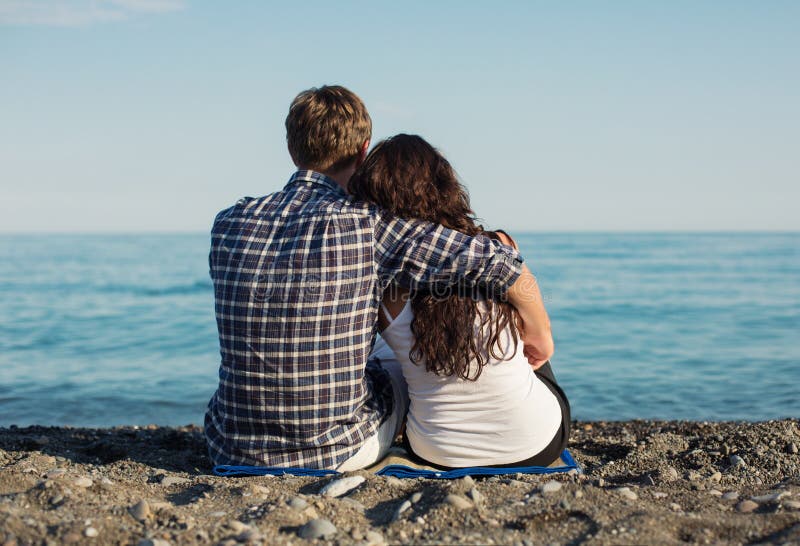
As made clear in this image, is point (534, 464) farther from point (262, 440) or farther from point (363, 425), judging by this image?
point (262, 440)

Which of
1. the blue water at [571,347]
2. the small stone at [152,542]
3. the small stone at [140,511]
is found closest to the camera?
the small stone at [152,542]

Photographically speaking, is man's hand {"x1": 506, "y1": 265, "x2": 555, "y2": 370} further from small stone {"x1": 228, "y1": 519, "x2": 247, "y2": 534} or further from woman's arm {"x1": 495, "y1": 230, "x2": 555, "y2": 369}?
small stone {"x1": 228, "y1": 519, "x2": 247, "y2": 534}

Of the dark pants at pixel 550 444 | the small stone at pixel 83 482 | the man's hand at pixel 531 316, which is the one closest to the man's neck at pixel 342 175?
the man's hand at pixel 531 316

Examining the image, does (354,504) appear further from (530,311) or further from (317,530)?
(530,311)

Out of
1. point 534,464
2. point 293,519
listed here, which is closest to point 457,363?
point 534,464

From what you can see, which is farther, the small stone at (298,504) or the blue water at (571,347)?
the blue water at (571,347)

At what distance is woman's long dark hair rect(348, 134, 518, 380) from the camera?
2.89 meters

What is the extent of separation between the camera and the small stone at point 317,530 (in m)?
2.31

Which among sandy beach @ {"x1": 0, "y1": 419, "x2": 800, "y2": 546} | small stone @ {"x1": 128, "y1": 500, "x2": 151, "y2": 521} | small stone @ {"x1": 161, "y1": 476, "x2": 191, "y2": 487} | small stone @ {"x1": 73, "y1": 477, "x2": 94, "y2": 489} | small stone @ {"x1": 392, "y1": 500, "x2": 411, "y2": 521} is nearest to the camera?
sandy beach @ {"x1": 0, "y1": 419, "x2": 800, "y2": 546}

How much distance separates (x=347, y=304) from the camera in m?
2.92

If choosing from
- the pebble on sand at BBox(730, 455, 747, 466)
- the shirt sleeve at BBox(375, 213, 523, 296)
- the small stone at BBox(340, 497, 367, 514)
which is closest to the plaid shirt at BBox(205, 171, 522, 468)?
the shirt sleeve at BBox(375, 213, 523, 296)

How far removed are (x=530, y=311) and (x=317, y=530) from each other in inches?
50.2

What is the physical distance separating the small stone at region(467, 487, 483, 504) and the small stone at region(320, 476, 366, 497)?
489 millimetres

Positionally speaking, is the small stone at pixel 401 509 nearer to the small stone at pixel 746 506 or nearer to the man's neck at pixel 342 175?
the small stone at pixel 746 506
